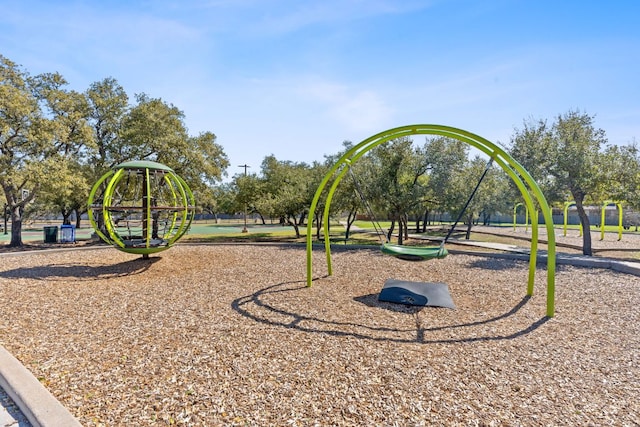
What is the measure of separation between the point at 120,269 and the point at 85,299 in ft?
9.01

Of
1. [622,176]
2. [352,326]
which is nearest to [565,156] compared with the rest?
[622,176]

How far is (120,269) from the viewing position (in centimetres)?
916

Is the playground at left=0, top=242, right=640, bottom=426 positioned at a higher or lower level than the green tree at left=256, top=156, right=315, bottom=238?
lower

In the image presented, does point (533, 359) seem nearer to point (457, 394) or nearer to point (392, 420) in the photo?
point (457, 394)

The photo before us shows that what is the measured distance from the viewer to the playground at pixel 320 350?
309cm

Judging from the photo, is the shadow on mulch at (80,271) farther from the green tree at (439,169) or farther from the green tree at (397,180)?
the green tree at (439,169)

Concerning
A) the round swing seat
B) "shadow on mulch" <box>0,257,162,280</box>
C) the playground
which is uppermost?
the round swing seat

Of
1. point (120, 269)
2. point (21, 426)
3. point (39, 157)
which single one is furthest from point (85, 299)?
point (39, 157)

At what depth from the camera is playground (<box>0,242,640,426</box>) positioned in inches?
122

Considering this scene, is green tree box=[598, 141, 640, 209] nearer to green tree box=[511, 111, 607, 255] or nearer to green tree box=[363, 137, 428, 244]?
green tree box=[511, 111, 607, 255]

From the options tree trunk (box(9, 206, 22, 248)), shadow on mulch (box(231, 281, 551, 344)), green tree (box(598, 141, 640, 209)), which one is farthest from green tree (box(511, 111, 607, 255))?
tree trunk (box(9, 206, 22, 248))

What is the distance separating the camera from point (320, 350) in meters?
4.25

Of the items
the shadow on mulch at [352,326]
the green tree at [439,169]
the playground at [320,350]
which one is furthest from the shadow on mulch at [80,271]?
the green tree at [439,169]

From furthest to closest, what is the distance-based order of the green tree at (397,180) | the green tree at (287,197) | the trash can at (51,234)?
the trash can at (51,234), the green tree at (287,197), the green tree at (397,180)
